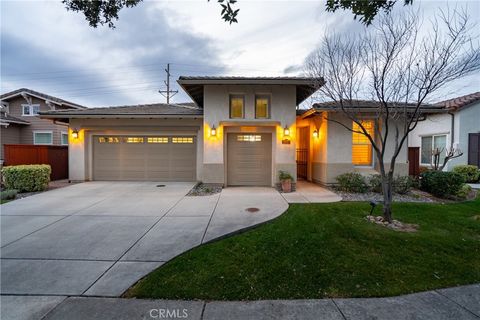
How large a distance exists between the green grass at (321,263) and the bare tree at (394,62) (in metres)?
1.26

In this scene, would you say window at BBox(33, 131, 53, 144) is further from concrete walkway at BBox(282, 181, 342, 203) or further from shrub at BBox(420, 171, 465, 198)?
shrub at BBox(420, 171, 465, 198)

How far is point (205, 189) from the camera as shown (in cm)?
888

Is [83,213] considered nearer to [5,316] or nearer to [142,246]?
[142,246]

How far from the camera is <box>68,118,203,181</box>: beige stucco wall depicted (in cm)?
1048

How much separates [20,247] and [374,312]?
563 cm

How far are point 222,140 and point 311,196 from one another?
4152mm

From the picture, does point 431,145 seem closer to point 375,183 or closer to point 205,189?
point 375,183

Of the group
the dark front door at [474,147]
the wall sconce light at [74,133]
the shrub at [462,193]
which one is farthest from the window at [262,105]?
the dark front door at [474,147]

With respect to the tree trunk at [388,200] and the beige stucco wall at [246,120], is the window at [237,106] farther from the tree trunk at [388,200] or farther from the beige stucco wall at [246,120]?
the tree trunk at [388,200]

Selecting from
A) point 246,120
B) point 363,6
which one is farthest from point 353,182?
point 363,6

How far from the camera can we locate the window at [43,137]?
17703mm

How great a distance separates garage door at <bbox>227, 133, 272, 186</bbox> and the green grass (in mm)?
4750

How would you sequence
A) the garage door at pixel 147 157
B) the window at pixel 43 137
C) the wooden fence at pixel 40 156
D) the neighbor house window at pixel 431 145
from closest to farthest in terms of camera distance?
the wooden fence at pixel 40 156 → the garage door at pixel 147 157 → the neighbor house window at pixel 431 145 → the window at pixel 43 137

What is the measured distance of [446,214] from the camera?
5781 mm
